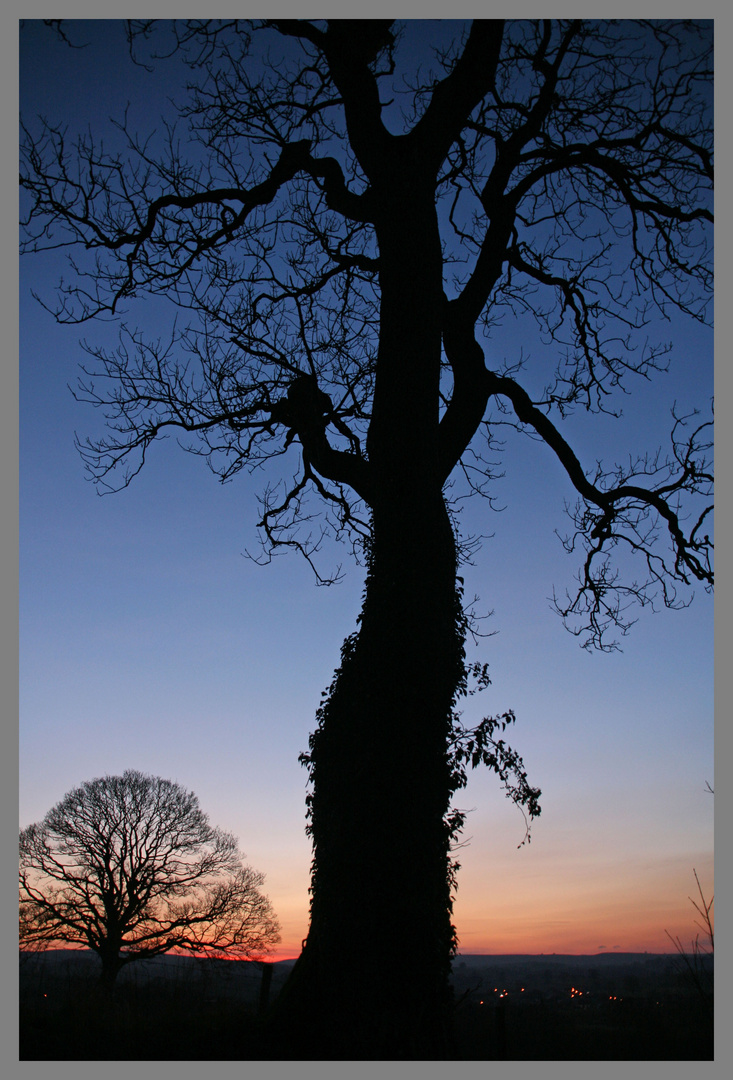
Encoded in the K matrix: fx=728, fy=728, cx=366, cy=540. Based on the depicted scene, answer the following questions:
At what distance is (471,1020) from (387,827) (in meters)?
4.04

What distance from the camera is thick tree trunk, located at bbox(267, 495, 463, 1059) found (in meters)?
4.75

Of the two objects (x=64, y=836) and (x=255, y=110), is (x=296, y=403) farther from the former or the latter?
(x=64, y=836)

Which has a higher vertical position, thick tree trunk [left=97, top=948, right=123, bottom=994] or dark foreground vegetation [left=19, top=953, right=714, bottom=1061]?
dark foreground vegetation [left=19, top=953, right=714, bottom=1061]

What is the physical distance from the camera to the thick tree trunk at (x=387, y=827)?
475 cm

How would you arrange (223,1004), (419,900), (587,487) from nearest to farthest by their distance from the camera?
(419,900) < (223,1004) < (587,487)

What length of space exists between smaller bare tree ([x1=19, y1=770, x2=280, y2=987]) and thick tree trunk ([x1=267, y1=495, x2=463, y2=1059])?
1620 cm

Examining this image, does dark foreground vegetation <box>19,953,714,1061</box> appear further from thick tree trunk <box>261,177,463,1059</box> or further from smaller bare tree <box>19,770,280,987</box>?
smaller bare tree <box>19,770,280,987</box>

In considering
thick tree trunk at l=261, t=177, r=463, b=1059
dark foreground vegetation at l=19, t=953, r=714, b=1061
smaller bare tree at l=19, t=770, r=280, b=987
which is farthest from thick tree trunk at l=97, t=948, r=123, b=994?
thick tree trunk at l=261, t=177, r=463, b=1059

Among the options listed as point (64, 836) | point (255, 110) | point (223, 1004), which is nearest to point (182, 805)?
point (64, 836)

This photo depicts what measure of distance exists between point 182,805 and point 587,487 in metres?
16.7

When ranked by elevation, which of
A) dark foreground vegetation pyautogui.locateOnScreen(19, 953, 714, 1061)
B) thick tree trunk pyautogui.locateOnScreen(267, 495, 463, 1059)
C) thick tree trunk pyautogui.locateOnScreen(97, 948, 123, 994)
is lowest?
thick tree trunk pyautogui.locateOnScreen(97, 948, 123, 994)

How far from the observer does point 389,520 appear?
241 inches

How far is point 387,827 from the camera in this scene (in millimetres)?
5109

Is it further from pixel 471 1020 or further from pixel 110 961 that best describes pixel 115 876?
pixel 471 1020
